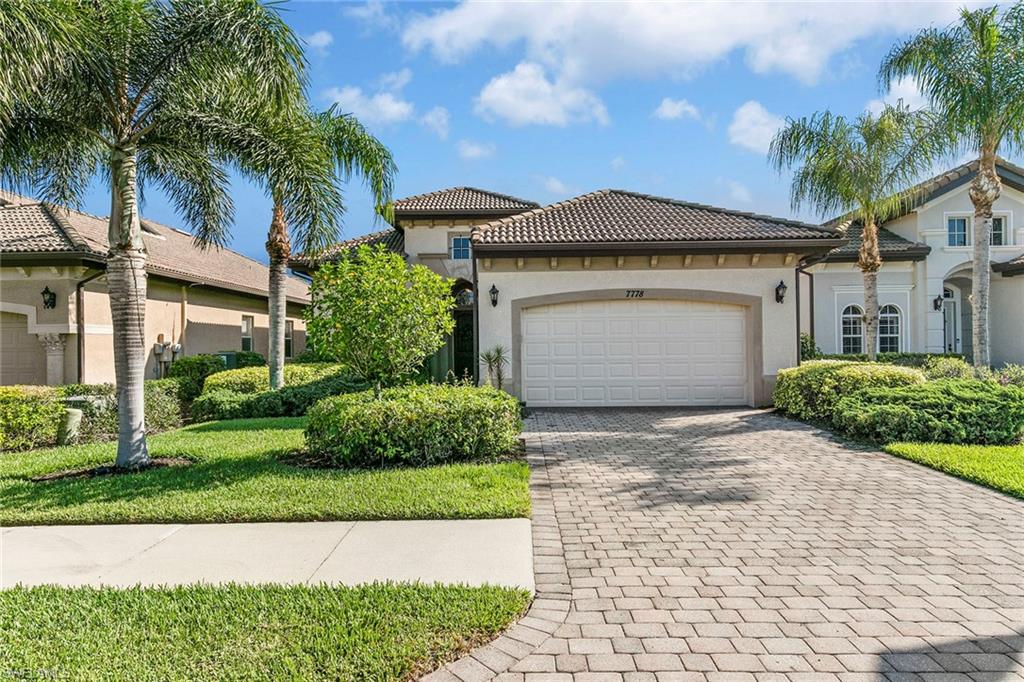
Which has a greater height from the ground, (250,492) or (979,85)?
(979,85)

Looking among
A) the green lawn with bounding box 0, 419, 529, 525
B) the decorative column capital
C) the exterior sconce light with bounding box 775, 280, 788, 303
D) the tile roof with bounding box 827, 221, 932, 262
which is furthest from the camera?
the tile roof with bounding box 827, 221, 932, 262

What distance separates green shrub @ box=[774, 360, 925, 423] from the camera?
1038 centimetres

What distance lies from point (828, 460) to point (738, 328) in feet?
20.0

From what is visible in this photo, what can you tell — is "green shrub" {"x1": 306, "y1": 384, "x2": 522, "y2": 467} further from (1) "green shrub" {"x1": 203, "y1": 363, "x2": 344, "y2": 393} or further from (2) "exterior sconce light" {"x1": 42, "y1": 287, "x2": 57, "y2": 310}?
(2) "exterior sconce light" {"x1": 42, "y1": 287, "x2": 57, "y2": 310}

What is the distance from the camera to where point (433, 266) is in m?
20.7

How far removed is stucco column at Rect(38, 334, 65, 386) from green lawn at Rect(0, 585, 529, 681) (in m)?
10.9

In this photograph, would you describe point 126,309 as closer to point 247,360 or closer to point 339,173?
point 339,173

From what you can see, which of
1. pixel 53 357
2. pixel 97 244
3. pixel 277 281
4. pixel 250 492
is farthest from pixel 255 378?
pixel 250 492

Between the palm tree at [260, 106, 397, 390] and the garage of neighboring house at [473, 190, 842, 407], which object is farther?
the garage of neighboring house at [473, 190, 842, 407]

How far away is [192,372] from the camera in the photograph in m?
14.6

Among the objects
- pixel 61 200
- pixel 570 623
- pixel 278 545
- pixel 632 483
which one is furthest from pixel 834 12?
pixel 61 200

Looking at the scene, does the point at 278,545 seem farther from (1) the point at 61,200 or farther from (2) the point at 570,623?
(1) the point at 61,200

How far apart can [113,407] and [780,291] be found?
1439 cm

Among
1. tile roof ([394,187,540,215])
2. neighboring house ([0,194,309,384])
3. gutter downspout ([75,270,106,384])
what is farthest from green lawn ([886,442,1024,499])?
gutter downspout ([75,270,106,384])
